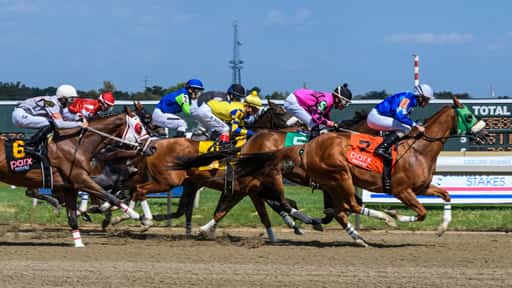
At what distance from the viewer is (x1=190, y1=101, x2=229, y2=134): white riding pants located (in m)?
11.4

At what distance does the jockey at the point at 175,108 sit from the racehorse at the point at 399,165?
7.14ft

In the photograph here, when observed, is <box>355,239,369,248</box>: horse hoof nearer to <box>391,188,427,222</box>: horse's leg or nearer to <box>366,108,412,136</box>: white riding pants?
<box>391,188,427,222</box>: horse's leg

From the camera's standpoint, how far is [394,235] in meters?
11.7

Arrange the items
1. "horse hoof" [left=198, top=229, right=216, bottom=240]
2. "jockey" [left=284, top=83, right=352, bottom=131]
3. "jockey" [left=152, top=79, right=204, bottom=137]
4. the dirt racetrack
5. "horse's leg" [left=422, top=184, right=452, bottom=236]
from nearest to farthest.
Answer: the dirt racetrack, "horse's leg" [left=422, top=184, right=452, bottom=236], "horse hoof" [left=198, top=229, right=216, bottom=240], "jockey" [left=284, top=83, right=352, bottom=131], "jockey" [left=152, top=79, right=204, bottom=137]

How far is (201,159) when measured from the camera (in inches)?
422

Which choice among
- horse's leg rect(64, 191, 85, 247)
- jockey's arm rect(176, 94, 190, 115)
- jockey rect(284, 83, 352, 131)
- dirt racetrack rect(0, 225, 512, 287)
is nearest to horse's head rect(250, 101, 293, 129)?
jockey rect(284, 83, 352, 131)

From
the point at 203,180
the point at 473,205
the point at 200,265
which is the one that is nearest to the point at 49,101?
the point at 203,180

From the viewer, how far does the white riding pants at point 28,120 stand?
9.87m

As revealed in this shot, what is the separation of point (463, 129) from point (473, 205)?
13.2 feet

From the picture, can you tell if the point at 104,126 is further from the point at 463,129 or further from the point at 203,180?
the point at 463,129

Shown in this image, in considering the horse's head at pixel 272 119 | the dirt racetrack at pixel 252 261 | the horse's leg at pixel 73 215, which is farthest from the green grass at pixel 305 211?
the horse's leg at pixel 73 215

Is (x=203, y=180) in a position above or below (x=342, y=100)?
below

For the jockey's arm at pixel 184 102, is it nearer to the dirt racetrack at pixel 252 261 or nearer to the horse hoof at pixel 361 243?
the dirt racetrack at pixel 252 261

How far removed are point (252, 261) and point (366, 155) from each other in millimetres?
2196
